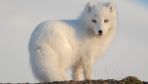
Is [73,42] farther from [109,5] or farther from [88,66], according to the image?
[109,5]

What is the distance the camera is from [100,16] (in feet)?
32.6

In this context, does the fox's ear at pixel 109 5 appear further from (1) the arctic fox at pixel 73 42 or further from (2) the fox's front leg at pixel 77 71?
(2) the fox's front leg at pixel 77 71

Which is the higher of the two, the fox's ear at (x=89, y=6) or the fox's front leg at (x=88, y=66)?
the fox's ear at (x=89, y=6)

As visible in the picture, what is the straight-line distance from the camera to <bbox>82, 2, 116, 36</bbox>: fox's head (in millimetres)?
9766

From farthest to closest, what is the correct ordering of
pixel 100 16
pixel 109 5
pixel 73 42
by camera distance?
1. pixel 109 5
2. pixel 73 42
3. pixel 100 16

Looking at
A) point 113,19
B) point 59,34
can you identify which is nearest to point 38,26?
point 59,34

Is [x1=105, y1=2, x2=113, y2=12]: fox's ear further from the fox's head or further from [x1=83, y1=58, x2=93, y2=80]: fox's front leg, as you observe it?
[x1=83, y1=58, x2=93, y2=80]: fox's front leg

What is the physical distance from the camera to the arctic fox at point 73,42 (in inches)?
362

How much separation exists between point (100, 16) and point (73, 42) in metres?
1.05

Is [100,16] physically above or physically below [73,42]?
above

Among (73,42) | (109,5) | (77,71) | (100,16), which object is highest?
(109,5)

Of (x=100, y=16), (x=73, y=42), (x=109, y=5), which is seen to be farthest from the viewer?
(x=109, y=5)

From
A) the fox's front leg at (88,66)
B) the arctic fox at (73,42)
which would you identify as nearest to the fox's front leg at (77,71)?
the arctic fox at (73,42)

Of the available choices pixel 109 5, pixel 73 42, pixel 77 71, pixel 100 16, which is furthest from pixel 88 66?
pixel 109 5
